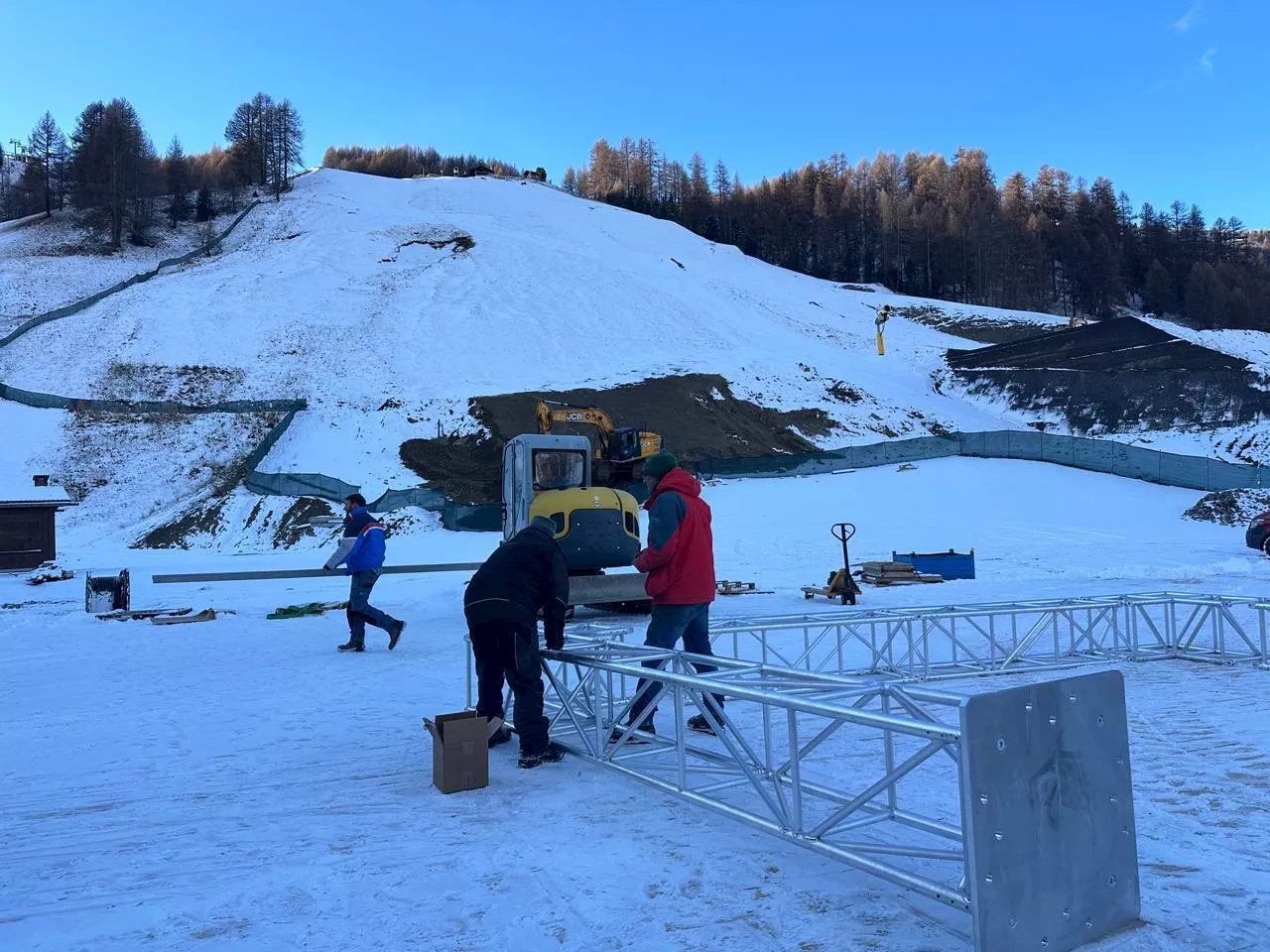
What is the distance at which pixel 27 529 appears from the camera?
21.4m

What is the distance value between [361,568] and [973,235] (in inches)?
3493

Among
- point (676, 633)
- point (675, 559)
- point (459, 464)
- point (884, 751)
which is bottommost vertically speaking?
point (884, 751)

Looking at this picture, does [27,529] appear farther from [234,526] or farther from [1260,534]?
[1260,534]

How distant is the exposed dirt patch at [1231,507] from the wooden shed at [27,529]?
3149cm

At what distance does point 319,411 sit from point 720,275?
38.6 metres

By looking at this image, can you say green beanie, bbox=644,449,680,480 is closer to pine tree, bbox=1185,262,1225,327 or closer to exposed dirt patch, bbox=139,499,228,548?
exposed dirt patch, bbox=139,499,228,548

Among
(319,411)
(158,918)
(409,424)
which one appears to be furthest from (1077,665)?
(319,411)

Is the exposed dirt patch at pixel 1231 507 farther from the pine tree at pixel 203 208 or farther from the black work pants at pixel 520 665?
the pine tree at pixel 203 208

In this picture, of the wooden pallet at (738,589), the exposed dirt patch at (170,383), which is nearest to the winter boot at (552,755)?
the wooden pallet at (738,589)

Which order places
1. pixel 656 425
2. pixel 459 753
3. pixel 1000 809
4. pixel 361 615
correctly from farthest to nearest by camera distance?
pixel 656 425
pixel 361 615
pixel 459 753
pixel 1000 809

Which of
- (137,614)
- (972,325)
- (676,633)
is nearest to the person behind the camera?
(676,633)

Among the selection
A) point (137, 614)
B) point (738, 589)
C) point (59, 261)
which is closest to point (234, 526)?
point (137, 614)

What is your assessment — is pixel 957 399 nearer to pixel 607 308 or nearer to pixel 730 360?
pixel 730 360

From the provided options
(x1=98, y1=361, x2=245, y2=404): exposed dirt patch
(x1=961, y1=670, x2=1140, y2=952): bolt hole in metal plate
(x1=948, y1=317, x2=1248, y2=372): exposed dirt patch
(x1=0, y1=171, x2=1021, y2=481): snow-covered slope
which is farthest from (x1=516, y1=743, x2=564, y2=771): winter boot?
(x1=948, y1=317, x2=1248, y2=372): exposed dirt patch
